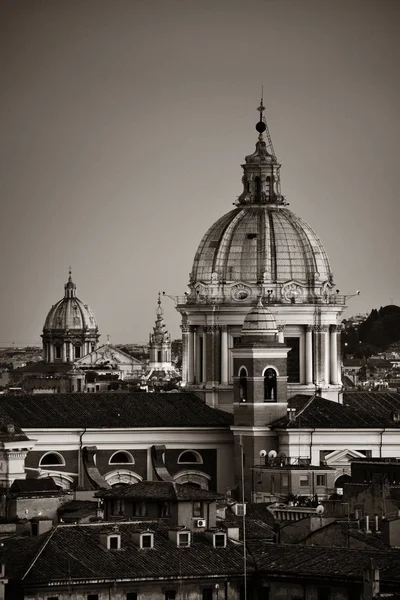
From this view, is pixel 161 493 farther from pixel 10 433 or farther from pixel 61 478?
pixel 61 478

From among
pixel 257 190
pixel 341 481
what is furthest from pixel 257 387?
pixel 257 190

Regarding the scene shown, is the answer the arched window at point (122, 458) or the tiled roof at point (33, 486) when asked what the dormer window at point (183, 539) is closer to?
the tiled roof at point (33, 486)

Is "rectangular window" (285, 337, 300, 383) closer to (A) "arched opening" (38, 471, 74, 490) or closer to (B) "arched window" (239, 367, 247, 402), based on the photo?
(B) "arched window" (239, 367, 247, 402)

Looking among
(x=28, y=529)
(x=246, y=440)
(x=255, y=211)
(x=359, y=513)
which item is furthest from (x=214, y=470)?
(x=28, y=529)

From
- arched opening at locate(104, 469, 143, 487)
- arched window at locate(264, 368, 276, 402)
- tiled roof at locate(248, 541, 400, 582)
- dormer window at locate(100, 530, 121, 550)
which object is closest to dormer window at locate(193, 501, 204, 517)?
tiled roof at locate(248, 541, 400, 582)

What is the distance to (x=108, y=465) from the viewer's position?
13012 centimetres

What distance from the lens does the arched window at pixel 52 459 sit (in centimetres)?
12875

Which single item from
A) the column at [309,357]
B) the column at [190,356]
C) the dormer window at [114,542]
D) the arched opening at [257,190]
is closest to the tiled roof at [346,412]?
the column at [309,357]

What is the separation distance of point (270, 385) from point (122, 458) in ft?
19.0

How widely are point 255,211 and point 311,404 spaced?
9.74m

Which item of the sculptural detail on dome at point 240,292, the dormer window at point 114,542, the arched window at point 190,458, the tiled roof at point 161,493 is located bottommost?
the dormer window at point 114,542

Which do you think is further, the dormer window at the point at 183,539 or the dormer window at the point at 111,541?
the dormer window at the point at 183,539

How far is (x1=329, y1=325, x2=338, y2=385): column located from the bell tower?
5.79m

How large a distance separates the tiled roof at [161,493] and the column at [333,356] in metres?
27.2
